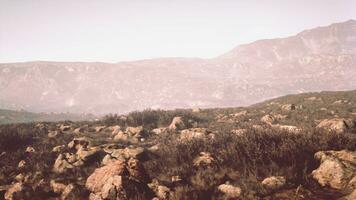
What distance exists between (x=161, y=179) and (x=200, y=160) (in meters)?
1.28

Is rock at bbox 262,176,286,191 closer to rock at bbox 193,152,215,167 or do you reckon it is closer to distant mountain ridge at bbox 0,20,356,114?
rock at bbox 193,152,215,167

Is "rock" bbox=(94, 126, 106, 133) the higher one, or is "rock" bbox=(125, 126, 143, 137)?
"rock" bbox=(125, 126, 143, 137)

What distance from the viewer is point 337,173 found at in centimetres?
539

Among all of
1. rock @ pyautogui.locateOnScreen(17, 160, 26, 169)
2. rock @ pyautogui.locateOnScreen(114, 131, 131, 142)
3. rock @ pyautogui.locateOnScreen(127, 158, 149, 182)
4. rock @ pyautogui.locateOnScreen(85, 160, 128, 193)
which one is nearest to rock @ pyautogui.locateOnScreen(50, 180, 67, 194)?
rock @ pyautogui.locateOnScreen(85, 160, 128, 193)

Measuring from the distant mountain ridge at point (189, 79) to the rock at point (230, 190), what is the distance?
6266cm

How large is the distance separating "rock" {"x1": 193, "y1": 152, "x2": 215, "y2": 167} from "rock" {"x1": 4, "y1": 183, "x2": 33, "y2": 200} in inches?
154

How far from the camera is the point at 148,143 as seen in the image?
39.8 feet

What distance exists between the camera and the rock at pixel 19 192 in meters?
6.42

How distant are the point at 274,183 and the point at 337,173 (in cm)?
119

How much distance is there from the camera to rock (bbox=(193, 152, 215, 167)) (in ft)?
23.4

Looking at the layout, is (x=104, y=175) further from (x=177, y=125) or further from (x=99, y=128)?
(x=99, y=128)

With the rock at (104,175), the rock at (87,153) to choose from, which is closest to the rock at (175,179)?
the rock at (104,175)

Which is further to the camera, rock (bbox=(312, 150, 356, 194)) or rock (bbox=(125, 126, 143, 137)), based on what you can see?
rock (bbox=(125, 126, 143, 137))

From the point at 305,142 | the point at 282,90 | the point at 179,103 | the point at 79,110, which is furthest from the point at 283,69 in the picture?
the point at 305,142
